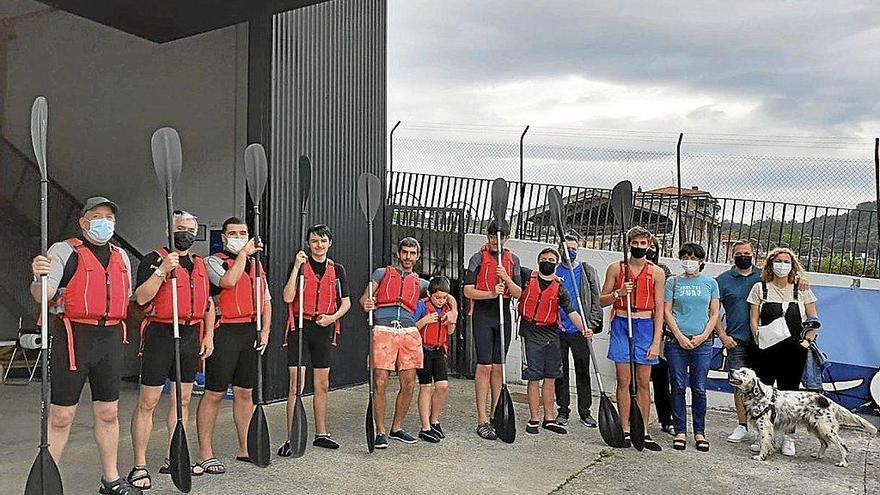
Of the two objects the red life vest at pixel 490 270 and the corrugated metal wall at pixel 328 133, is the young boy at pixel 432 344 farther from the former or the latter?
the corrugated metal wall at pixel 328 133

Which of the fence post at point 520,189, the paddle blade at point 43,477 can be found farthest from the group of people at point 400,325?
the fence post at point 520,189

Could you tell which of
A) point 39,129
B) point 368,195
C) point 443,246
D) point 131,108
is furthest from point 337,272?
point 131,108

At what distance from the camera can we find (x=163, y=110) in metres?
8.60

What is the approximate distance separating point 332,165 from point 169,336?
3402mm

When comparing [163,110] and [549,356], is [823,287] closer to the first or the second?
[549,356]

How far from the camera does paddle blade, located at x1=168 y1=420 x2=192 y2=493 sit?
408 centimetres

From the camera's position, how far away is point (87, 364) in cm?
381

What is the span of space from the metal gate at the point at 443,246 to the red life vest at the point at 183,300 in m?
3.91

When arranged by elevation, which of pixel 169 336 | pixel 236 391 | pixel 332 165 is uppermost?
pixel 332 165

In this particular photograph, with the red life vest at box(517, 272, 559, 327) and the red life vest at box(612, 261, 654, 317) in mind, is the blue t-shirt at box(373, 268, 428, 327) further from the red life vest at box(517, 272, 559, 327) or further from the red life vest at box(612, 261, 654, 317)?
the red life vest at box(612, 261, 654, 317)

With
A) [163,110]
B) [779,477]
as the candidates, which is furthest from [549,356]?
[163,110]

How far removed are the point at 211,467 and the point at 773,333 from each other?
153 inches

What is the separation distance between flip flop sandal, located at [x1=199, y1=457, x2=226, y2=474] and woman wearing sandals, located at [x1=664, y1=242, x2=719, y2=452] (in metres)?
3.10

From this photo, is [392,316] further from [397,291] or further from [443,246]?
[443,246]
